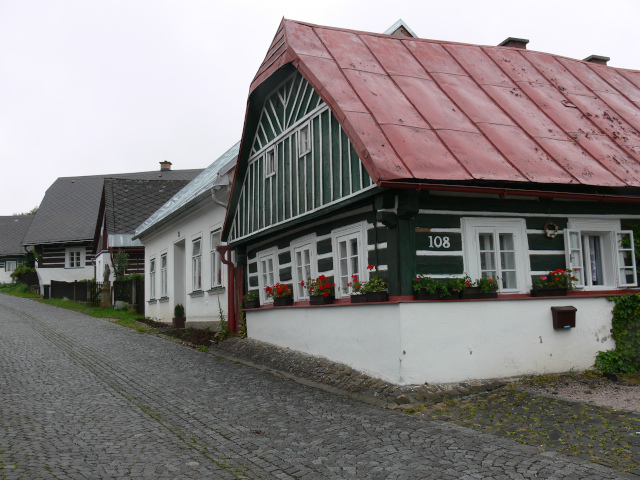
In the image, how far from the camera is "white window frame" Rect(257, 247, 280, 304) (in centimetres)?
1438

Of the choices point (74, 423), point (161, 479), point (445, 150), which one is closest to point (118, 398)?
point (74, 423)

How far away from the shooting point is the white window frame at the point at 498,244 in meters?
9.99

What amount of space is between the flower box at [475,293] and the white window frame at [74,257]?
38331 mm

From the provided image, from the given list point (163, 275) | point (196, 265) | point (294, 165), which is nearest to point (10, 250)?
point (163, 275)

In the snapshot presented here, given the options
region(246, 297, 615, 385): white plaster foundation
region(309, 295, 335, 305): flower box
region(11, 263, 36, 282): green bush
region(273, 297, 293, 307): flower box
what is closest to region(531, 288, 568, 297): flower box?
region(246, 297, 615, 385): white plaster foundation

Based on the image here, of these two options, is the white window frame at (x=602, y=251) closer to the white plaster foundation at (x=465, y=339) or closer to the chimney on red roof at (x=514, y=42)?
the white plaster foundation at (x=465, y=339)

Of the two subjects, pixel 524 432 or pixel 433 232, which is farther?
pixel 433 232

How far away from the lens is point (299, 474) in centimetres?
595

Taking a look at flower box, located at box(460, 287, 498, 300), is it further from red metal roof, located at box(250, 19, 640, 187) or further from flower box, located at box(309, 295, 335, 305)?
flower box, located at box(309, 295, 335, 305)

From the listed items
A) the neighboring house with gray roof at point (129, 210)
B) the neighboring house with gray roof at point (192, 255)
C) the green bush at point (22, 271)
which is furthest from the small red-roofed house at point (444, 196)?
the green bush at point (22, 271)

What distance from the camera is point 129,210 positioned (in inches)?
1235

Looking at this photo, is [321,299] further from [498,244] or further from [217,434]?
[217,434]

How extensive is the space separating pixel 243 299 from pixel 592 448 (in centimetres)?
1042

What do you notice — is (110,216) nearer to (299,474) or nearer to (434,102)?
(434,102)
